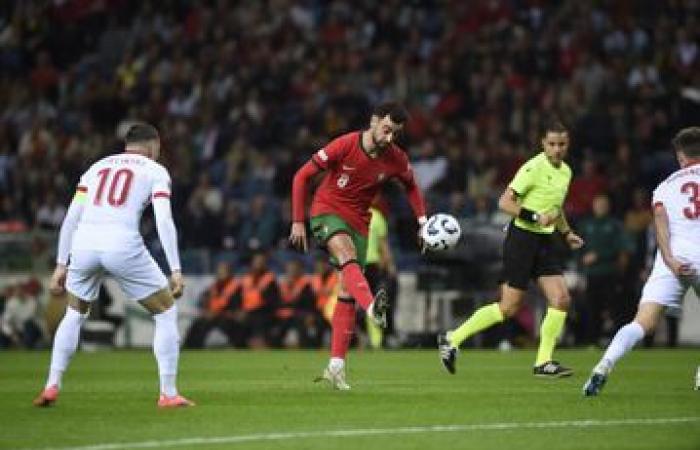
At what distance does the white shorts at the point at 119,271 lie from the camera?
12.4m

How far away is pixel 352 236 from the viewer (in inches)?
583

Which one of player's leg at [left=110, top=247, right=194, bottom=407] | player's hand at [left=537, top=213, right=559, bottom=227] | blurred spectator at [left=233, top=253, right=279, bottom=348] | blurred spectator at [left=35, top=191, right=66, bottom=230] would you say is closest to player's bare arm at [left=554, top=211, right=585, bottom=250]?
player's hand at [left=537, top=213, right=559, bottom=227]

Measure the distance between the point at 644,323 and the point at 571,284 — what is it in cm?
1363

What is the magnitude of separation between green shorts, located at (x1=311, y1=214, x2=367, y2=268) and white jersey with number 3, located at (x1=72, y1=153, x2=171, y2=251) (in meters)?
2.60

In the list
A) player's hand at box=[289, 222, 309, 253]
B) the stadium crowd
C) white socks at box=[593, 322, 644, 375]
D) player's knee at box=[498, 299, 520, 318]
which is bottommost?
white socks at box=[593, 322, 644, 375]

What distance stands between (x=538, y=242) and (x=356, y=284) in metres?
3.05

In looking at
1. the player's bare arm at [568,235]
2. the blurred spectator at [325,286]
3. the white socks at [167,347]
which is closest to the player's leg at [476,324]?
the player's bare arm at [568,235]

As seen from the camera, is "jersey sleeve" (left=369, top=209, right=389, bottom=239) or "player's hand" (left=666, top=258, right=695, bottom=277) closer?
"player's hand" (left=666, top=258, right=695, bottom=277)

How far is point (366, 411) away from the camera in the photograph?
1221 centimetres

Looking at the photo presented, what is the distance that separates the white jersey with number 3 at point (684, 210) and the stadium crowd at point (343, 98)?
1218cm

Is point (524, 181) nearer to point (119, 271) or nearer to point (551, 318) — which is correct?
point (551, 318)

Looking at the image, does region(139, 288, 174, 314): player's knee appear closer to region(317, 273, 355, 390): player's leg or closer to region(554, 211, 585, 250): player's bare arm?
region(317, 273, 355, 390): player's leg

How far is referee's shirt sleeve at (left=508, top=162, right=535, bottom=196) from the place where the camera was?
16.3 metres

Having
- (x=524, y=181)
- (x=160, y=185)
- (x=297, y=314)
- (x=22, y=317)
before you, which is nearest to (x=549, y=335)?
(x=524, y=181)
